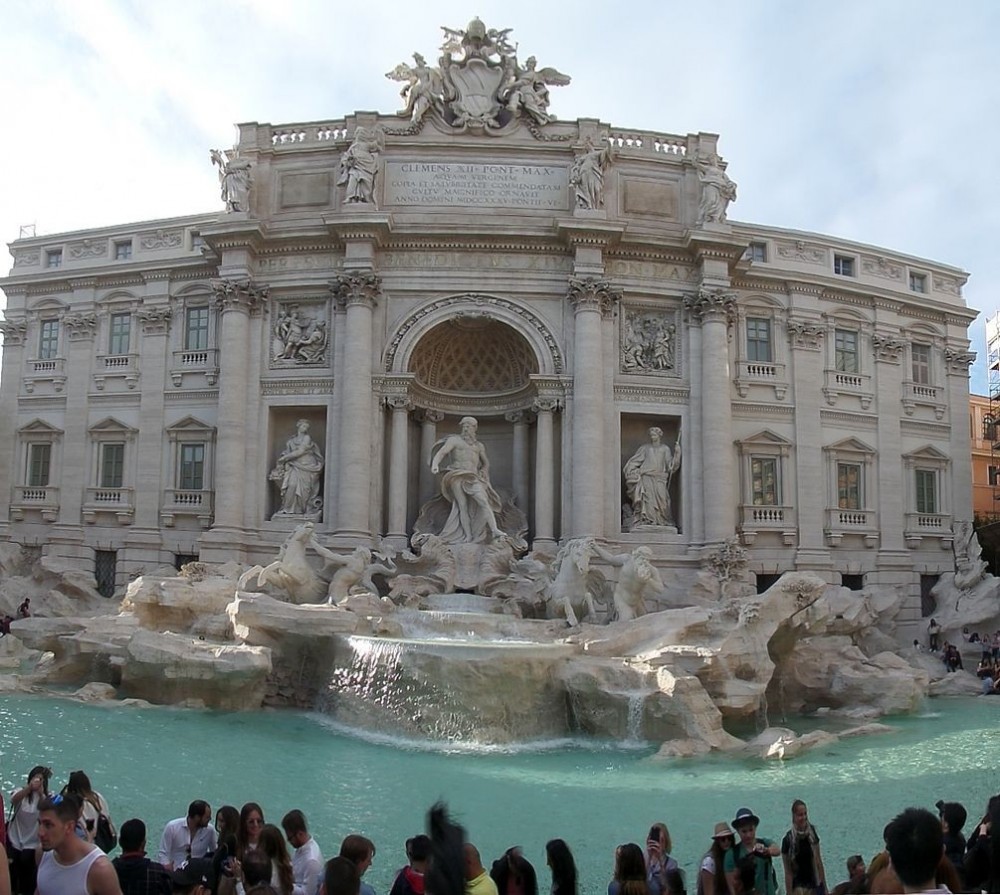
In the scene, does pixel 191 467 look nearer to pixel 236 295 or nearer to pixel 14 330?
pixel 236 295

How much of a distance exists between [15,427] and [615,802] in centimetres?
2267

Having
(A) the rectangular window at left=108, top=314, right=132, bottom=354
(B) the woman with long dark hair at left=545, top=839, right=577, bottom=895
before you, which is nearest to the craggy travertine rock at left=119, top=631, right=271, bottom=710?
(B) the woman with long dark hair at left=545, top=839, right=577, bottom=895

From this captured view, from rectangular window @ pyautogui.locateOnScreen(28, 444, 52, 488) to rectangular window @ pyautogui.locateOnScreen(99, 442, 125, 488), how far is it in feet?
5.85

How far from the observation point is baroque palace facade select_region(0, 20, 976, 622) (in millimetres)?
23578

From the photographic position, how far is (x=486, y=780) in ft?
38.2

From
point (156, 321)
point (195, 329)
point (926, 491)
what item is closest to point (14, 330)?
point (156, 321)

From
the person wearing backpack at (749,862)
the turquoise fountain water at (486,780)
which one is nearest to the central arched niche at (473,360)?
the turquoise fountain water at (486,780)

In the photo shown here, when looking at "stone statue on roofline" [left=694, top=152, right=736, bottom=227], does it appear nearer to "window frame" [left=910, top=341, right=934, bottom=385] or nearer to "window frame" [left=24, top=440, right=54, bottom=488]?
"window frame" [left=910, top=341, right=934, bottom=385]

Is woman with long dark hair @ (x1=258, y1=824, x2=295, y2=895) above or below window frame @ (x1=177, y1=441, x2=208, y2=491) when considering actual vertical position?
below

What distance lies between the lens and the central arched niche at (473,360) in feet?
80.0

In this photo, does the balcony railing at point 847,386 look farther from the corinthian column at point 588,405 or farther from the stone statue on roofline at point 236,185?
the stone statue on roofline at point 236,185

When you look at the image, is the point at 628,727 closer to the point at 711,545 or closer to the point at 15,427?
the point at 711,545

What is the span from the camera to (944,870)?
13.9 ft

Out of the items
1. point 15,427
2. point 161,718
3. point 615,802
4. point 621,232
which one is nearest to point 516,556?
point 621,232
